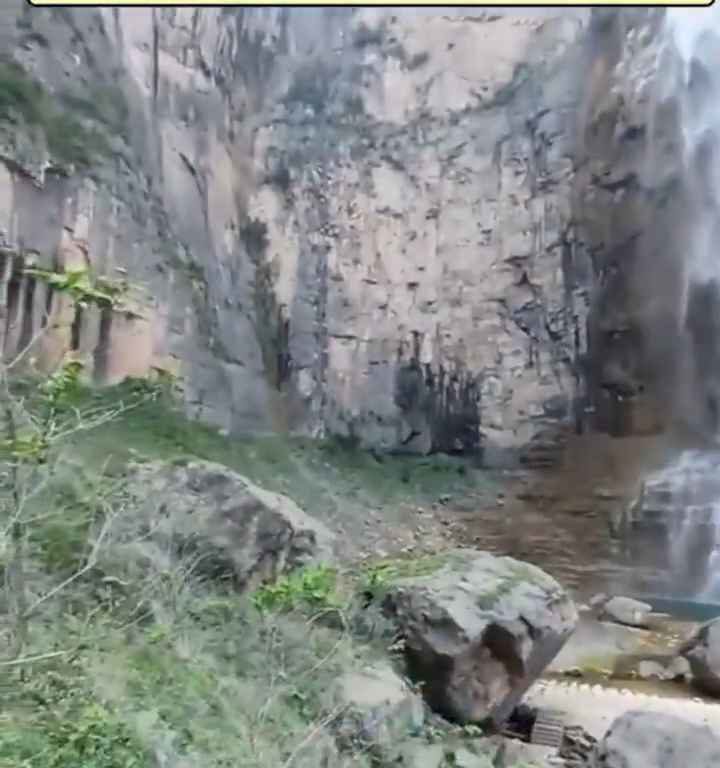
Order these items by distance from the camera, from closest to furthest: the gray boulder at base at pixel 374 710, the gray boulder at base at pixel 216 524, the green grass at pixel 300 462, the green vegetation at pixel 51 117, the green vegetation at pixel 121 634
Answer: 1. the green vegetation at pixel 121 634
2. the gray boulder at base at pixel 374 710
3. the gray boulder at base at pixel 216 524
4. the green grass at pixel 300 462
5. the green vegetation at pixel 51 117

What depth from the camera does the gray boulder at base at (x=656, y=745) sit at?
3.43 meters

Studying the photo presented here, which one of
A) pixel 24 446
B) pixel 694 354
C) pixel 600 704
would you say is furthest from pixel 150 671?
pixel 694 354

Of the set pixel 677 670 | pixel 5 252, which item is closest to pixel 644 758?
pixel 677 670

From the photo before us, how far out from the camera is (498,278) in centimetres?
1007

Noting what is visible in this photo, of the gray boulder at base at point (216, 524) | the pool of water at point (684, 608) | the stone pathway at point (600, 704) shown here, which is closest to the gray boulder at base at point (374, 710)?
the gray boulder at base at point (216, 524)

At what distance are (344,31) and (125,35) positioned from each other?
10.9 feet

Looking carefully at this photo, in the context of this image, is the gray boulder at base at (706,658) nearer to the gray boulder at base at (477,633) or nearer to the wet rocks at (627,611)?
the wet rocks at (627,611)

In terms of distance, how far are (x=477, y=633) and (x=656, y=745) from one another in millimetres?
1054

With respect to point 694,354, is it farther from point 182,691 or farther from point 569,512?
point 182,691

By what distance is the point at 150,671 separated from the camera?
2779mm

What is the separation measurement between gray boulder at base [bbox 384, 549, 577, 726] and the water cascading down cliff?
362 centimetres

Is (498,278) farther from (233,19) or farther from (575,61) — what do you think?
(233,19)

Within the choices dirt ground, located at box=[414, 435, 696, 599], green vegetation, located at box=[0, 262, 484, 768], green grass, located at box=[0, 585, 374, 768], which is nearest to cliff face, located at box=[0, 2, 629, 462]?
dirt ground, located at box=[414, 435, 696, 599]

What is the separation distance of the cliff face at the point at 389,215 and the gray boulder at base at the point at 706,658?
11.4ft
